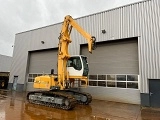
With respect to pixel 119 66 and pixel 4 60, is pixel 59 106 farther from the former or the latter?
pixel 4 60

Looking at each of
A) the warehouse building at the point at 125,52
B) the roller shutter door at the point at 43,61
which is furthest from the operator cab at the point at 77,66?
the roller shutter door at the point at 43,61

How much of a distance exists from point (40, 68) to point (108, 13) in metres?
11.1

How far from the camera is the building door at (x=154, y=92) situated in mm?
12584

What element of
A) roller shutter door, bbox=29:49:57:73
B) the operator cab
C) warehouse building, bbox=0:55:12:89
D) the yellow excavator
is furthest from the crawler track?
warehouse building, bbox=0:55:12:89

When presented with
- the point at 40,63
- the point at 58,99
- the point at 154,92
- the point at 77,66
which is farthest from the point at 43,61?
the point at 154,92

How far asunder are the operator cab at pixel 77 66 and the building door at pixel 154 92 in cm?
540

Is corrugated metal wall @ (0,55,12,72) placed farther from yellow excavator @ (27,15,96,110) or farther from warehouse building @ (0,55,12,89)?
yellow excavator @ (27,15,96,110)

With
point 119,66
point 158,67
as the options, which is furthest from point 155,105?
point 119,66

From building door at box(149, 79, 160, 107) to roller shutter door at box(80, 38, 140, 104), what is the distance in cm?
105

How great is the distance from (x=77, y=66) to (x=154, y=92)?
643cm

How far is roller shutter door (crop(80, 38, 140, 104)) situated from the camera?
46.5 feet

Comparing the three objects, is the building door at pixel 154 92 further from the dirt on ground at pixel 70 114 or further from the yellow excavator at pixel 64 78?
the yellow excavator at pixel 64 78

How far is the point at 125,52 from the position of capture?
49.2ft

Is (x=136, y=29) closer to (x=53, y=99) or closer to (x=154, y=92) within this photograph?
(x=154, y=92)
